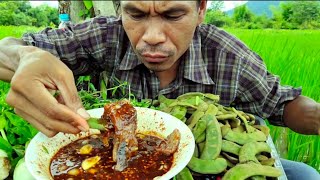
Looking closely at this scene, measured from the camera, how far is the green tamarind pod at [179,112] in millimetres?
1113

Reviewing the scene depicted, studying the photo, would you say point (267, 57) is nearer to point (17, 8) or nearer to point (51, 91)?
point (51, 91)

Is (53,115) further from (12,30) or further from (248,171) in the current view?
(12,30)

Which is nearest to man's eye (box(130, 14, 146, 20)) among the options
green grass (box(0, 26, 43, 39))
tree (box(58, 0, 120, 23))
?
tree (box(58, 0, 120, 23))

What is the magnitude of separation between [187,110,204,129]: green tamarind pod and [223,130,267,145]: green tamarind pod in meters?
0.10

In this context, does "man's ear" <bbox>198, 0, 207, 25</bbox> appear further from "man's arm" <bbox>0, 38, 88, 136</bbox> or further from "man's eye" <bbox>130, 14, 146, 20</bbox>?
"man's arm" <bbox>0, 38, 88, 136</bbox>

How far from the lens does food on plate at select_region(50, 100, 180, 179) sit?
2.89 ft

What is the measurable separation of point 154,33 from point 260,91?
660 millimetres

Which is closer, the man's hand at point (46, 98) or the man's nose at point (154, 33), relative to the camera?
the man's hand at point (46, 98)

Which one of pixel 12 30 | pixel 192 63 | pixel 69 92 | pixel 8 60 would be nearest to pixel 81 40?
pixel 8 60

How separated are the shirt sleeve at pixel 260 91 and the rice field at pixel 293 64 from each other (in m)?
0.37

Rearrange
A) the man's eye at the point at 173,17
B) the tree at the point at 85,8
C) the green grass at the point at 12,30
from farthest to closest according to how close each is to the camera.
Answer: the green grass at the point at 12,30, the tree at the point at 85,8, the man's eye at the point at 173,17

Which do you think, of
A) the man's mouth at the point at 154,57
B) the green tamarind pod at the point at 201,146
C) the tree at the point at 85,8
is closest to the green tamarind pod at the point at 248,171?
the green tamarind pod at the point at 201,146

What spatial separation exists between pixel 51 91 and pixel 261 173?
60 cm

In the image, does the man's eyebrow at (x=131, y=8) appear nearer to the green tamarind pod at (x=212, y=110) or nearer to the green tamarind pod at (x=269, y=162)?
the green tamarind pod at (x=212, y=110)
